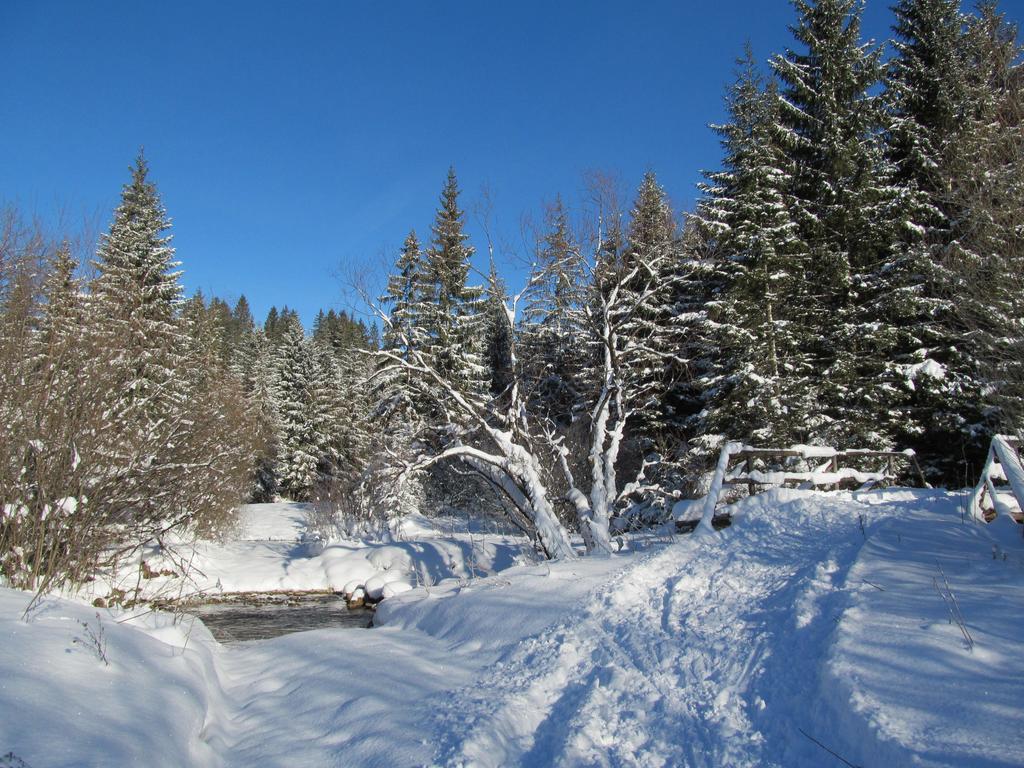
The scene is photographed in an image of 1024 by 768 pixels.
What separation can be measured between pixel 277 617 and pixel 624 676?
41.7 feet

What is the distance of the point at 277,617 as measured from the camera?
1490 centimetres

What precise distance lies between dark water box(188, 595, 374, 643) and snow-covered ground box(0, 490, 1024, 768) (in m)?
6.53

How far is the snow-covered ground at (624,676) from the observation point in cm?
326

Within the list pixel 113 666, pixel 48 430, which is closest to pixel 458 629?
pixel 113 666

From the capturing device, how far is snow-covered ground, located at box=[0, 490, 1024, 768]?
3.26m

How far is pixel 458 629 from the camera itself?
7000 millimetres

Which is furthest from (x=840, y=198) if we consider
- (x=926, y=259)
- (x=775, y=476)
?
(x=775, y=476)

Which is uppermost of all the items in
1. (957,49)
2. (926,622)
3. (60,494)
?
(957,49)

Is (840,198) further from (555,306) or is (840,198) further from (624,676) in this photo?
(624,676)

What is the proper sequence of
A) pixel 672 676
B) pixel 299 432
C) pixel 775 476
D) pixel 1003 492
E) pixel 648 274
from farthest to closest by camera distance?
pixel 299 432
pixel 648 274
pixel 775 476
pixel 1003 492
pixel 672 676

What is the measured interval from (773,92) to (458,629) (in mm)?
Answer: 19598

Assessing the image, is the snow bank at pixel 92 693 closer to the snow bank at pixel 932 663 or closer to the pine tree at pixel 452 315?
the snow bank at pixel 932 663

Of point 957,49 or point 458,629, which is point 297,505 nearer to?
point 458,629

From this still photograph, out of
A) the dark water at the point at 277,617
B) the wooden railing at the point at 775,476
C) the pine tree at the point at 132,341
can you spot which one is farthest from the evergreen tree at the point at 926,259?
the pine tree at the point at 132,341
